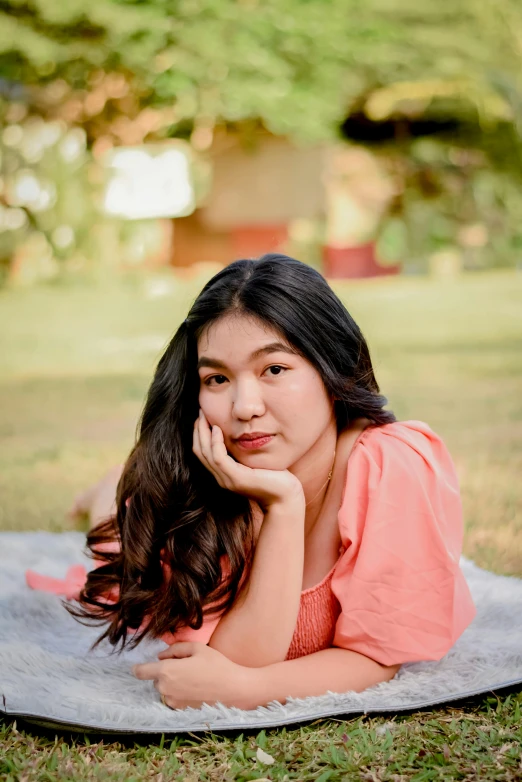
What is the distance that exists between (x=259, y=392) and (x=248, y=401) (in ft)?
0.14

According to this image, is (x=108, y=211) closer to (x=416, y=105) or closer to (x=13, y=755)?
(x=416, y=105)

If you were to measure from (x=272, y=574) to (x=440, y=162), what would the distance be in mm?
17515

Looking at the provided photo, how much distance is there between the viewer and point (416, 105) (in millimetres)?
18047

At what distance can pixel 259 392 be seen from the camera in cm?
225

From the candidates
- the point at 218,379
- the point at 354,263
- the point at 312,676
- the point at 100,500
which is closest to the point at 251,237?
the point at 354,263

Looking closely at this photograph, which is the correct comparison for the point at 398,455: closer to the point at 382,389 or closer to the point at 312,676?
the point at 312,676

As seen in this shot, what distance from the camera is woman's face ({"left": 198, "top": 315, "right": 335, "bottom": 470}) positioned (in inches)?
88.8

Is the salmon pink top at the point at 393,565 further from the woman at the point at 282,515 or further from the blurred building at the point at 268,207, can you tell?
the blurred building at the point at 268,207

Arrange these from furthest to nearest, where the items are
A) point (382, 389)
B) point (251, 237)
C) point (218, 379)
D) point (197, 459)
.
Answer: point (251, 237) < point (382, 389) < point (197, 459) < point (218, 379)

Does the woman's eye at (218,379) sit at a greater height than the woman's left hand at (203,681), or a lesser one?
greater

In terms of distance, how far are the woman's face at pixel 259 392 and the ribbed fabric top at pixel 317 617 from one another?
0.34m

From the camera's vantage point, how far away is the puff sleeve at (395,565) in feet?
7.48

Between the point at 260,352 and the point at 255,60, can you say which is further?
the point at 255,60

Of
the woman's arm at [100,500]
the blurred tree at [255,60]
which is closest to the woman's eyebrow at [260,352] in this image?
the woman's arm at [100,500]
